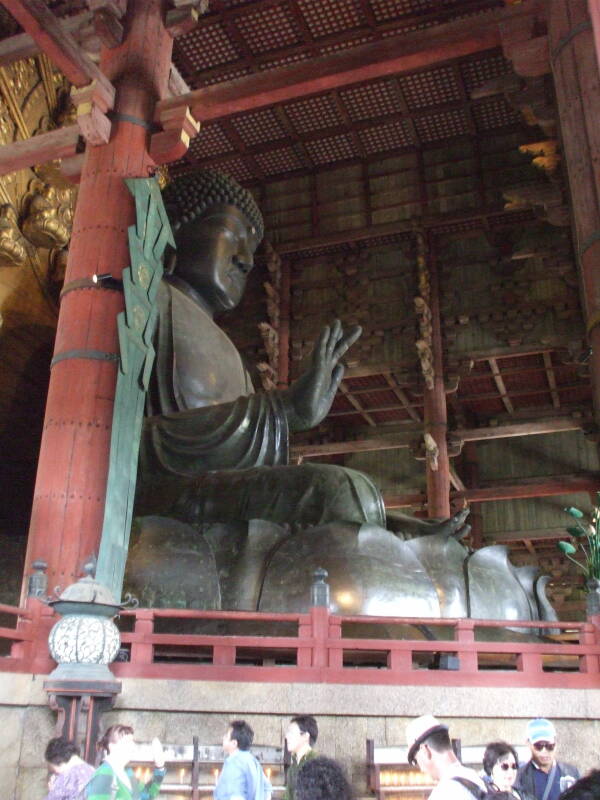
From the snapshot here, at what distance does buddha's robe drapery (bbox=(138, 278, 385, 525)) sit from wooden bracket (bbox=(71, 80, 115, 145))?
1371 mm

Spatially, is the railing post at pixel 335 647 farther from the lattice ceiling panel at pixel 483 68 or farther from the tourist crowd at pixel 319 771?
the lattice ceiling panel at pixel 483 68

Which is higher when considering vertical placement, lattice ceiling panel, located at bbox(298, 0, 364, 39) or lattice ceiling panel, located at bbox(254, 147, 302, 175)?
lattice ceiling panel, located at bbox(254, 147, 302, 175)

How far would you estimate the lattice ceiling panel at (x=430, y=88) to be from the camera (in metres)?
8.02

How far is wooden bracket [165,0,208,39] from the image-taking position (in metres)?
4.68

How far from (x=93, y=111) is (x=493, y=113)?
5.61m

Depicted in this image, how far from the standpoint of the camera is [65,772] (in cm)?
208

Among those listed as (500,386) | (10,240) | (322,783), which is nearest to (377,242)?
(500,386)

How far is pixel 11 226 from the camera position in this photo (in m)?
5.66

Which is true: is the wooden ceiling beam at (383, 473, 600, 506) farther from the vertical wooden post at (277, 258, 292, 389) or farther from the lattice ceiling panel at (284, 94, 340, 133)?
the lattice ceiling panel at (284, 94, 340, 133)

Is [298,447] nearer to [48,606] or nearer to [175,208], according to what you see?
[175,208]

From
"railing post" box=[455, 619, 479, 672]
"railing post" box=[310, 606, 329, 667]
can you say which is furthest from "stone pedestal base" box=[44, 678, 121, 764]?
"railing post" box=[455, 619, 479, 672]

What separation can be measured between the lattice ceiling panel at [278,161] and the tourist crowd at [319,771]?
7683mm

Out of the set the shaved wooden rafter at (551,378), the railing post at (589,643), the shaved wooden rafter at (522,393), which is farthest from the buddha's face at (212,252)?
the shaved wooden rafter at (522,393)

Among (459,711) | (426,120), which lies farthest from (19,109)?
(459,711)
